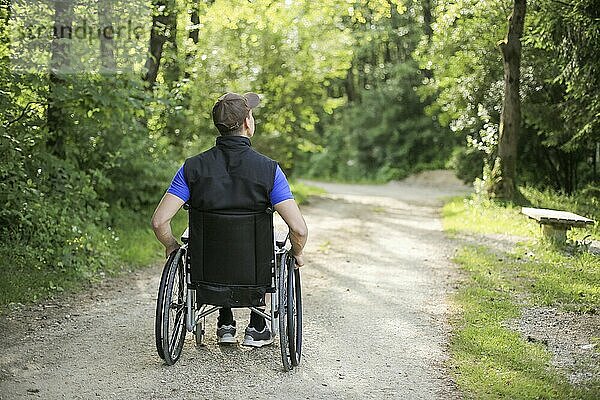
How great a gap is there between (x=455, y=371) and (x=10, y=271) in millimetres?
4727

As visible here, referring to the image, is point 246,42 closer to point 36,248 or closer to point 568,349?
point 36,248

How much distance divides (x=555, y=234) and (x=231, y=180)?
5.85m

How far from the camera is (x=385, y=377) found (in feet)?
17.4

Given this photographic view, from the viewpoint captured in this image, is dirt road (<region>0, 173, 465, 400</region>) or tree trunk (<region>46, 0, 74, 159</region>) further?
tree trunk (<region>46, 0, 74, 159</region>)

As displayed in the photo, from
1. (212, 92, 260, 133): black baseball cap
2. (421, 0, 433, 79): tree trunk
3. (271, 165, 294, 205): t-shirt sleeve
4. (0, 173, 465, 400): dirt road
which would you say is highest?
(421, 0, 433, 79): tree trunk

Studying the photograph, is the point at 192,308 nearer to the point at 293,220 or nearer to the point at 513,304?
the point at 293,220

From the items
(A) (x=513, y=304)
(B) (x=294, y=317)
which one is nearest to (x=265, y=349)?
(B) (x=294, y=317)

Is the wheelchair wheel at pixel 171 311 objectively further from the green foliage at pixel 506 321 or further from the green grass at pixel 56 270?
the green grass at pixel 56 270

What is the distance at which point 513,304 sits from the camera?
7.36 meters

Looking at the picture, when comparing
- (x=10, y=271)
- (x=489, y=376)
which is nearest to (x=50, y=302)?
(x=10, y=271)

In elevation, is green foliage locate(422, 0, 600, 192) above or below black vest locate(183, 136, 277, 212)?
above

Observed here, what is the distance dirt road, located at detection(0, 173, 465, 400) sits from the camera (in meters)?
5.04

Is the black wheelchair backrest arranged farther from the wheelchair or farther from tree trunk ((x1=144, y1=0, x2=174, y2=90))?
tree trunk ((x1=144, y1=0, x2=174, y2=90))

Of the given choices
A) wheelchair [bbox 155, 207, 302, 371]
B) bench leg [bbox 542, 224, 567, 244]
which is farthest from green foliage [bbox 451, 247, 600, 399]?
wheelchair [bbox 155, 207, 302, 371]
